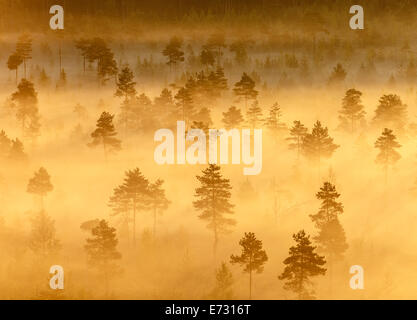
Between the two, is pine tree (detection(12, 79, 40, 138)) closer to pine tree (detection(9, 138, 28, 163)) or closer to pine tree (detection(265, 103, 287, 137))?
pine tree (detection(9, 138, 28, 163))

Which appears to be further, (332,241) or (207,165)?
(207,165)

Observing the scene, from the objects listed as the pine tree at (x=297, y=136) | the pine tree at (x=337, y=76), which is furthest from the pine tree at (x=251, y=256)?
the pine tree at (x=337, y=76)

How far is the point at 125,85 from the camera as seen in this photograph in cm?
822

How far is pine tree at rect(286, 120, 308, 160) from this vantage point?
802 centimetres

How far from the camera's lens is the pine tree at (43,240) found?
771cm

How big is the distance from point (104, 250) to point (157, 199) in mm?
826

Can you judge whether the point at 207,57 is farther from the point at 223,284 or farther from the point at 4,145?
the point at 223,284

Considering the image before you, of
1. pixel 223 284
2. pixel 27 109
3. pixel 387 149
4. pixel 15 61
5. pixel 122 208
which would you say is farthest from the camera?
pixel 15 61

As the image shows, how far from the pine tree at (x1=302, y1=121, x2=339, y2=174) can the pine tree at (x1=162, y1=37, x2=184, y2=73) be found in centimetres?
182

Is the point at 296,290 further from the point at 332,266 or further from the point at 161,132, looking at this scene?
the point at 161,132

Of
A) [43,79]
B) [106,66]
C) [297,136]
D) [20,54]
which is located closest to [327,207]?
[297,136]
